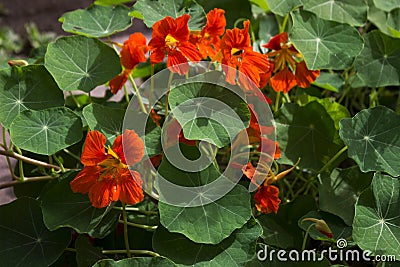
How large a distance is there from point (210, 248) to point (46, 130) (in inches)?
15.9

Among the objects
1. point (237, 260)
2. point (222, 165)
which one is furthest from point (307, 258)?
point (222, 165)

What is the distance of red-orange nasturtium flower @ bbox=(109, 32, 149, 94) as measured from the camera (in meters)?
1.28

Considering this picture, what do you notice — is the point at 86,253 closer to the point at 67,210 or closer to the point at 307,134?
the point at 67,210

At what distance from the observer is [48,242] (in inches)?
47.7

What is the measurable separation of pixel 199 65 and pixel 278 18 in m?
0.42

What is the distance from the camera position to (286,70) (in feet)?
4.29

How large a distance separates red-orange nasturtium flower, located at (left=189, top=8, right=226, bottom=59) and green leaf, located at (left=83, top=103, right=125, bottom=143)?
8.4 inches

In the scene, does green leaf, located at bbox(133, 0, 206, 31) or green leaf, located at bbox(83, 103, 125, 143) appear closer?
green leaf, located at bbox(83, 103, 125, 143)

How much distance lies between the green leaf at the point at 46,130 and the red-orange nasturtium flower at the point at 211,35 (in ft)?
0.95

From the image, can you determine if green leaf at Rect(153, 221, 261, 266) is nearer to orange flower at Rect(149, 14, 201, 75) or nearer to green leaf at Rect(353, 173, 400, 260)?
green leaf at Rect(353, 173, 400, 260)

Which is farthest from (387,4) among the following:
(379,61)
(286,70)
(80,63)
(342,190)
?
(80,63)

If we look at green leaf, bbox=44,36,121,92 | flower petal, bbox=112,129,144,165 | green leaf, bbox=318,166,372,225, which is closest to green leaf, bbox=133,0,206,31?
green leaf, bbox=44,36,121,92

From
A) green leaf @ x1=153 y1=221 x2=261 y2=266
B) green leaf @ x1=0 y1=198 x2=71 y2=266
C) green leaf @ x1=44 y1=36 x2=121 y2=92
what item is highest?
green leaf @ x1=44 y1=36 x2=121 y2=92

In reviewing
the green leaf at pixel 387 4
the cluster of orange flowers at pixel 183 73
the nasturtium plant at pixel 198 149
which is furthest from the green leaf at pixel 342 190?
the green leaf at pixel 387 4
